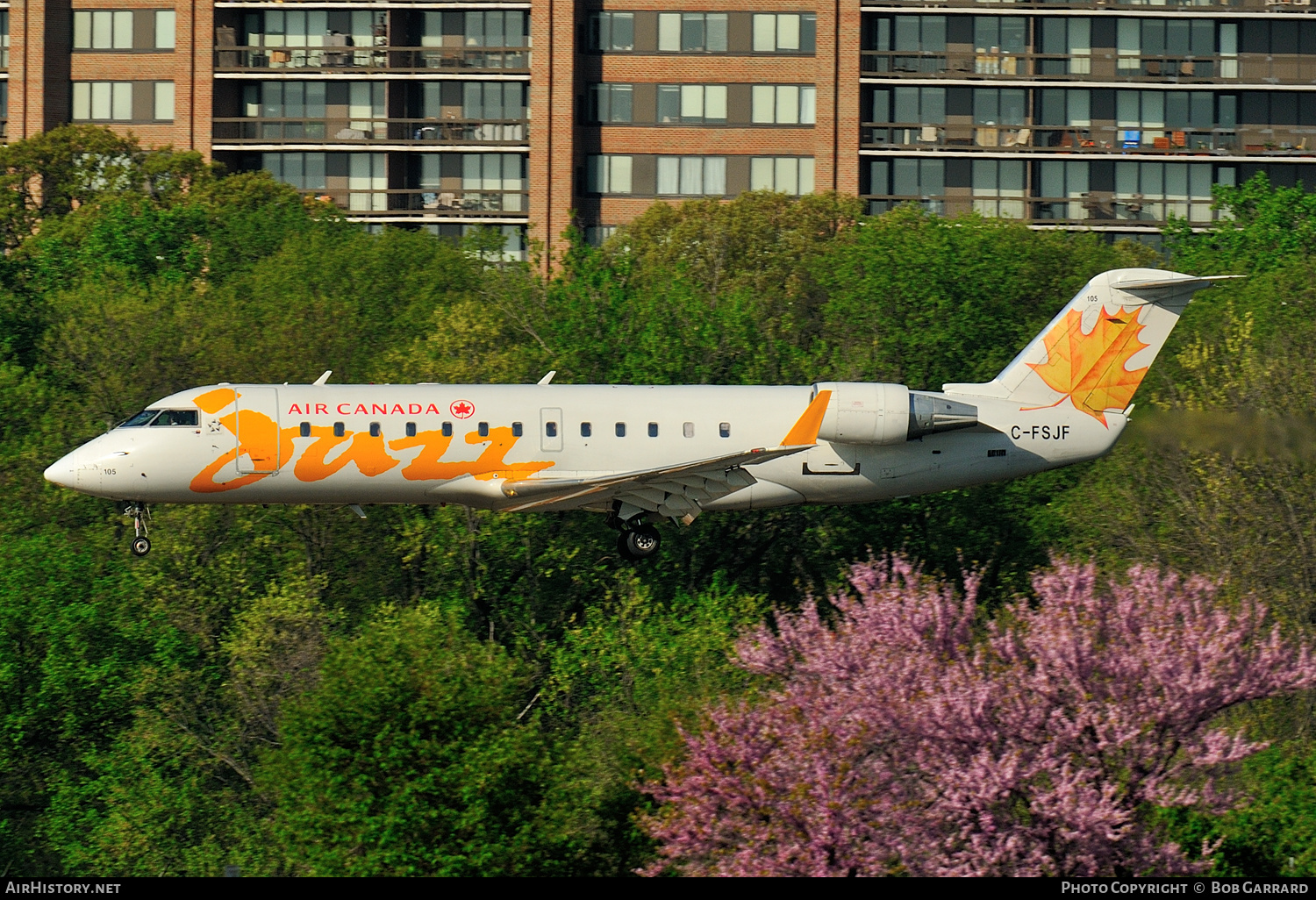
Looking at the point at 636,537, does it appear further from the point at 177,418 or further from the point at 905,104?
the point at 905,104

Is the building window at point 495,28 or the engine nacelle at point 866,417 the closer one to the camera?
the engine nacelle at point 866,417

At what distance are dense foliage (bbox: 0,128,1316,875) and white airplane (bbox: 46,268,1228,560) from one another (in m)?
3.47

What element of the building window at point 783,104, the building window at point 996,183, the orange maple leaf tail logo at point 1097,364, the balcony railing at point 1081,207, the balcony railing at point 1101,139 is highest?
the building window at point 783,104

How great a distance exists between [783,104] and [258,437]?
6042cm

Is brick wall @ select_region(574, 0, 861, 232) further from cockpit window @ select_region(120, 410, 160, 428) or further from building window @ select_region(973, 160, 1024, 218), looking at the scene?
cockpit window @ select_region(120, 410, 160, 428)

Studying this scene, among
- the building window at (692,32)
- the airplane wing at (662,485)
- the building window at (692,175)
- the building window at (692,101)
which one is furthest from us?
the building window at (692,175)

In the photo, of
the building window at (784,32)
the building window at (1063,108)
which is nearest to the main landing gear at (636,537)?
the building window at (784,32)

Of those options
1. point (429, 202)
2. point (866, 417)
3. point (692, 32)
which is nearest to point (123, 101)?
point (429, 202)

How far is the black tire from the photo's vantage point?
42.7 meters

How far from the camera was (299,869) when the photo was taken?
3925 cm

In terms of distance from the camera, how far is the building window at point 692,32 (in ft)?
314

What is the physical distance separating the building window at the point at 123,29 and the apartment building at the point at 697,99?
103 mm

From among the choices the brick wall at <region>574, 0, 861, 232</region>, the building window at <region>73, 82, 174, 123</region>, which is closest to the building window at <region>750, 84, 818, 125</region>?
the brick wall at <region>574, 0, 861, 232</region>

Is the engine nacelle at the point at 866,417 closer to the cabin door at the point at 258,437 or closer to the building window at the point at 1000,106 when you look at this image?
the cabin door at the point at 258,437
